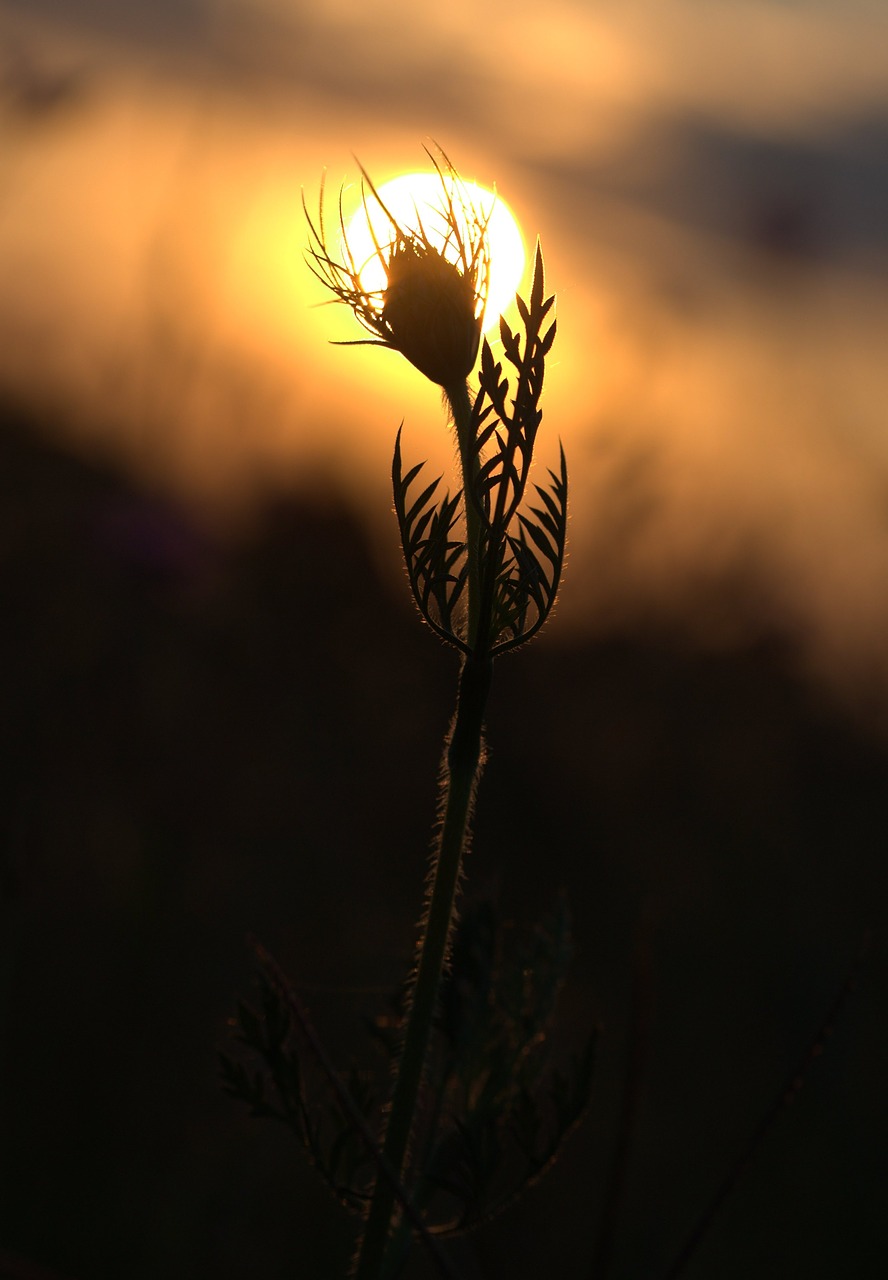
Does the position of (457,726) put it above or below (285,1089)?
above

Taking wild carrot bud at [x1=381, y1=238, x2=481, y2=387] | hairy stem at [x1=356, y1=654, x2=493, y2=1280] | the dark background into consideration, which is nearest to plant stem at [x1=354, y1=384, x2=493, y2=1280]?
hairy stem at [x1=356, y1=654, x2=493, y2=1280]

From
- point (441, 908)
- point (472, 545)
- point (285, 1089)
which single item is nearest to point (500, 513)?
point (472, 545)

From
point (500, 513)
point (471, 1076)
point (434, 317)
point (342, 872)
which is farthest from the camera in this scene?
point (342, 872)

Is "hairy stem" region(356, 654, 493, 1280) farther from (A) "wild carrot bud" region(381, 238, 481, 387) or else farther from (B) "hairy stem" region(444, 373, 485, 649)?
(A) "wild carrot bud" region(381, 238, 481, 387)

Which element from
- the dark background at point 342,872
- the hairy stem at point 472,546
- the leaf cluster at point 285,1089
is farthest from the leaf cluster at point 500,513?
the dark background at point 342,872

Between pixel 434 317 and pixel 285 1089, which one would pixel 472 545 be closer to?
pixel 434 317

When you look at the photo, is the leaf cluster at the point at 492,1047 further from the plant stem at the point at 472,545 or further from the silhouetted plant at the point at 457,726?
the plant stem at the point at 472,545
